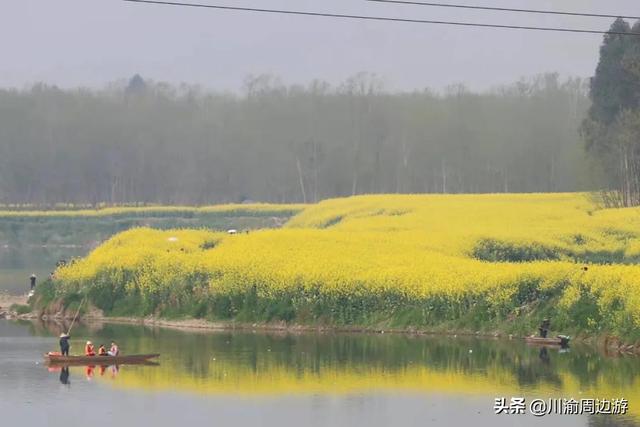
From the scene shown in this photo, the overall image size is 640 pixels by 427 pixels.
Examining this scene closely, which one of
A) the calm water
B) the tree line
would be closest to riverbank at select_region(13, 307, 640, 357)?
the calm water

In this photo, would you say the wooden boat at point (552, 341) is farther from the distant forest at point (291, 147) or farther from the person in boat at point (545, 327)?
the distant forest at point (291, 147)

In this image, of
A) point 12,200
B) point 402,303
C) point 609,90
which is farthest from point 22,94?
point 402,303

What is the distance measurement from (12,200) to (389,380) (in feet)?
431

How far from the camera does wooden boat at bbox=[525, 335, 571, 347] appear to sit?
A: 46625 mm

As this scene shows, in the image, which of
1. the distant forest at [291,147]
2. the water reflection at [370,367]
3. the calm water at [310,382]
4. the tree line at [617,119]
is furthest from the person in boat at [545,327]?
the distant forest at [291,147]

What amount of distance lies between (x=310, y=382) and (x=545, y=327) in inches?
388

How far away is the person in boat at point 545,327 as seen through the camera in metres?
48.1

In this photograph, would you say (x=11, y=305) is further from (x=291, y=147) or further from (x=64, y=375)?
(x=291, y=147)

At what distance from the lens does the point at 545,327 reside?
48.5 m

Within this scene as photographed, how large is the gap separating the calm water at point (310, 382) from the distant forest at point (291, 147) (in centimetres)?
10392

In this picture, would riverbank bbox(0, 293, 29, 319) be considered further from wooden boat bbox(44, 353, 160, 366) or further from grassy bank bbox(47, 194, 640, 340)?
wooden boat bbox(44, 353, 160, 366)

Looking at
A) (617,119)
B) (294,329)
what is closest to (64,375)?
(294,329)

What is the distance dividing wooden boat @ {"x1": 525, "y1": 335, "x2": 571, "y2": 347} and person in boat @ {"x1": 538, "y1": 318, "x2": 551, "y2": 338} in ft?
0.84

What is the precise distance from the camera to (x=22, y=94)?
630 ft
